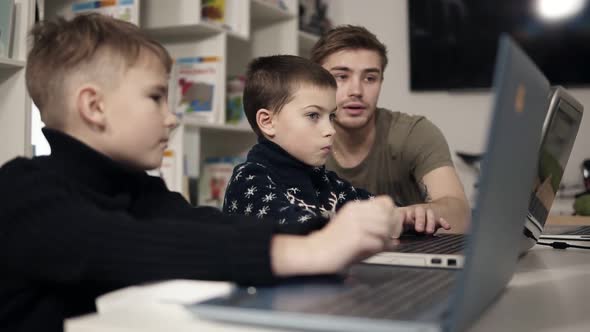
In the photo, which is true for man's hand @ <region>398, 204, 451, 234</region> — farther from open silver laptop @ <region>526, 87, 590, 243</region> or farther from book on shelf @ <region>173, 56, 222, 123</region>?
book on shelf @ <region>173, 56, 222, 123</region>

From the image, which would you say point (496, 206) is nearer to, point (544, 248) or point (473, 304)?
point (473, 304)

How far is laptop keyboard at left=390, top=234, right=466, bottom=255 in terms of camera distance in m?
0.91

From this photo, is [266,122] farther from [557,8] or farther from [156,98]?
[557,8]

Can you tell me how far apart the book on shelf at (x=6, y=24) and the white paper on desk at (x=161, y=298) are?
5.25ft

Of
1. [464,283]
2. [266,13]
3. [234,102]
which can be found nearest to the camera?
[464,283]

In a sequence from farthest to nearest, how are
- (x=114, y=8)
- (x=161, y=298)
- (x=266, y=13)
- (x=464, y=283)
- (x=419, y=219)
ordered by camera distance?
(x=266, y=13) < (x=114, y=8) < (x=419, y=219) < (x=161, y=298) < (x=464, y=283)

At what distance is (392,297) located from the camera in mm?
584

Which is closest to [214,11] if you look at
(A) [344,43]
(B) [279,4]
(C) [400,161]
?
(B) [279,4]

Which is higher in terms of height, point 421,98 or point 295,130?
point 421,98

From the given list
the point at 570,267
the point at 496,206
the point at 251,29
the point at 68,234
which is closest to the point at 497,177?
the point at 496,206

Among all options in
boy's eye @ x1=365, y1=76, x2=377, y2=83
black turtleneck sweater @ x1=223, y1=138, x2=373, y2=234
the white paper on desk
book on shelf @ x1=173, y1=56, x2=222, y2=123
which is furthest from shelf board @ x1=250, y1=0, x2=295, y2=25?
the white paper on desk

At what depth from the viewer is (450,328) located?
1.56 feet

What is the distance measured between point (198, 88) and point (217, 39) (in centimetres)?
24

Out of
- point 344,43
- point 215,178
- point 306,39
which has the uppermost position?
point 306,39
